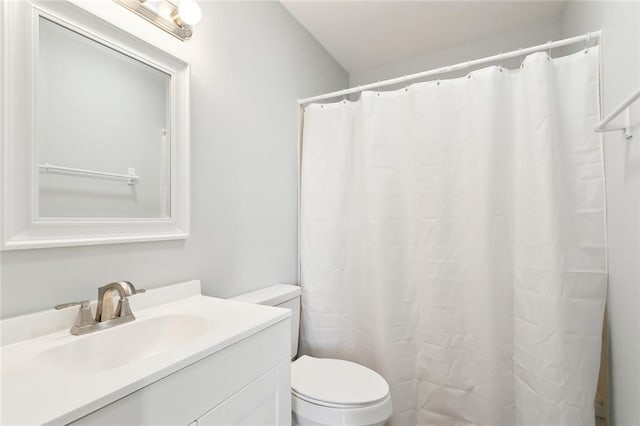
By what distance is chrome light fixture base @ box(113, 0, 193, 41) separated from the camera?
3.50ft

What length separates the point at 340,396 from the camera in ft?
4.09

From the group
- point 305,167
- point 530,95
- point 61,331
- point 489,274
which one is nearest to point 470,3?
point 530,95

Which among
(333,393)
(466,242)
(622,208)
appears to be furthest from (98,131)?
(622,208)

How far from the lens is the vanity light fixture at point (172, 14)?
111cm

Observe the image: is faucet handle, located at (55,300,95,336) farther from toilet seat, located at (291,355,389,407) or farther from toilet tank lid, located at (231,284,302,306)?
toilet seat, located at (291,355,389,407)

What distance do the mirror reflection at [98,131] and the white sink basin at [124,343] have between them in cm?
37

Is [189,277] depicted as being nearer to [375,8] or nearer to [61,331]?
[61,331]

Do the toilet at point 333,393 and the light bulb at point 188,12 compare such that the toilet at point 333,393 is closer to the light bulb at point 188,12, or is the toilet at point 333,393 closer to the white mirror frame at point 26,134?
the white mirror frame at point 26,134

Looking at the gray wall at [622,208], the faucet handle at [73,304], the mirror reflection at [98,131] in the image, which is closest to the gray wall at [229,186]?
the faucet handle at [73,304]

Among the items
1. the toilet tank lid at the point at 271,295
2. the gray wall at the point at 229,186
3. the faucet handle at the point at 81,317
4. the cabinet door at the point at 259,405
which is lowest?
the cabinet door at the point at 259,405

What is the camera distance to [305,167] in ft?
6.31

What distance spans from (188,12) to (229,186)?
695 millimetres

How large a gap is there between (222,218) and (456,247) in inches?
44.7

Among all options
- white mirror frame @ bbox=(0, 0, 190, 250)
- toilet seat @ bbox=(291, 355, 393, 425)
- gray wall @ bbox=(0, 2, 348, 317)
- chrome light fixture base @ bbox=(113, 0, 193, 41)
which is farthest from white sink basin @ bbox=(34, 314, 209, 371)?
chrome light fixture base @ bbox=(113, 0, 193, 41)
